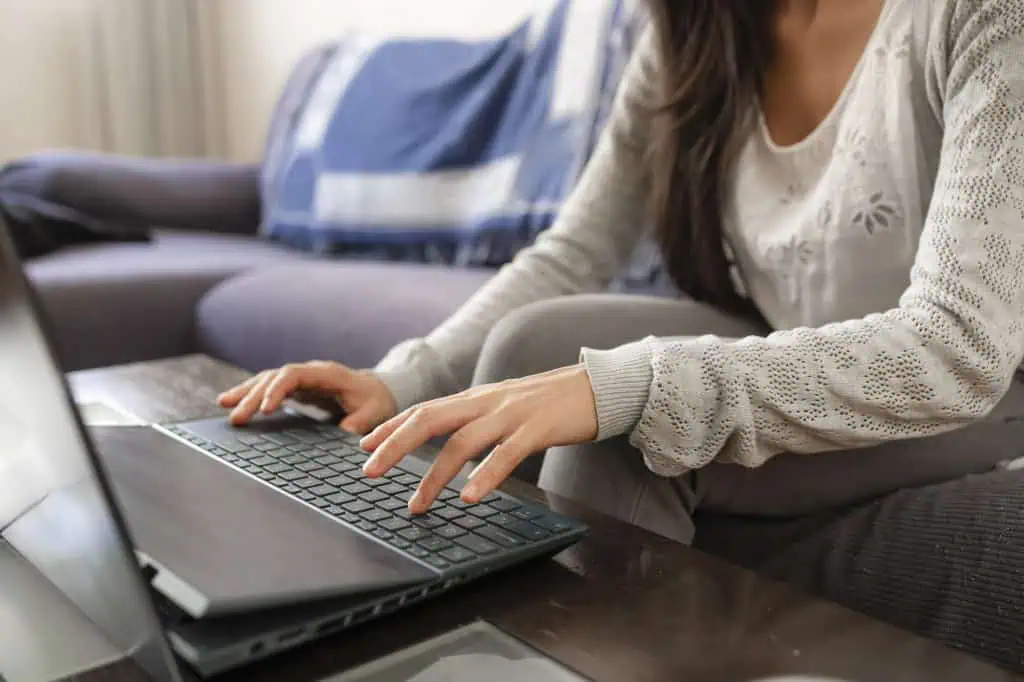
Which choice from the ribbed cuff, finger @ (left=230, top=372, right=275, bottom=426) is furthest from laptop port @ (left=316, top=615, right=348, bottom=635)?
finger @ (left=230, top=372, right=275, bottom=426)

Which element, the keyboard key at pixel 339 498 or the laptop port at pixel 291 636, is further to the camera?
the keyboard key at pixel 339 498

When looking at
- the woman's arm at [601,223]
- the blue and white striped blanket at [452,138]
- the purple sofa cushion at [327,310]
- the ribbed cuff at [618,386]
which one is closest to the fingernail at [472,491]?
the ribbed cuff at [618,386]

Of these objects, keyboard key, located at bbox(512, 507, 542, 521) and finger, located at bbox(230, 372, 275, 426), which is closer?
keyboard key, located at bbox(512, 507, 542, 521)

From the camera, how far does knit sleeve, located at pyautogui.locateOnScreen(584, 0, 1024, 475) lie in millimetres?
622

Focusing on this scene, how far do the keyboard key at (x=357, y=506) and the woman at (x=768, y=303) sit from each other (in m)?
0.02

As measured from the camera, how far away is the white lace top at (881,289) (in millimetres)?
626

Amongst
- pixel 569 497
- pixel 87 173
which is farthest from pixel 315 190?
pixel 569 497

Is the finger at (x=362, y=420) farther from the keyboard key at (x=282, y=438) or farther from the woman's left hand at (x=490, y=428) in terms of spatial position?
the woman's left hand at (x=490, y=428)

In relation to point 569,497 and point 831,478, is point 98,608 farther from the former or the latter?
point 831,478

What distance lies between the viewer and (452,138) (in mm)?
1857

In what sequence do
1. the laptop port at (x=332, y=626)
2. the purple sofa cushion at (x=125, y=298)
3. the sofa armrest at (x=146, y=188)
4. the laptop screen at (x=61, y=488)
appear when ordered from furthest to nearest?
the sofa armrest at (x=146, y=188) → the purple sofa cushion at (x=125, y=298) → the laptop port at (x=332, y=626) → the laptop screen at (x=61, y=488)

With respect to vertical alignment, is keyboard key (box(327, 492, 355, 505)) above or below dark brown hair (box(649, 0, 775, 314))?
below

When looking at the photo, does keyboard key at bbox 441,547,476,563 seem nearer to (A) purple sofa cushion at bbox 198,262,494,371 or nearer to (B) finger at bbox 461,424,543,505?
(B) finger at bbox 461,424,543,505

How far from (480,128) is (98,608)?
1512 millimetres
